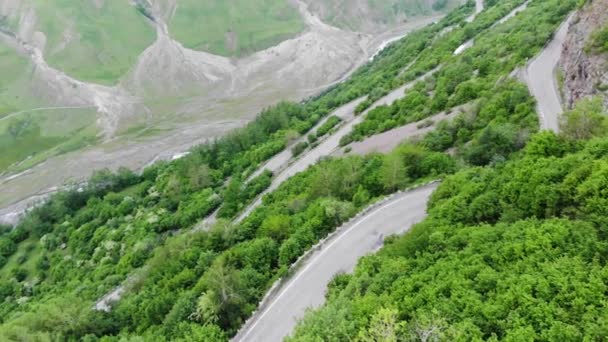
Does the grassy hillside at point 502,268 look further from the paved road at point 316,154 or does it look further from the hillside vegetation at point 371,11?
the hillside vegetation at point 371,11

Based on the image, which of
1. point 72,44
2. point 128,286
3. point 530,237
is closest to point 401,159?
point 530,237

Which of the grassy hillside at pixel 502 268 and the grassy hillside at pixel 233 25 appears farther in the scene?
the grassy hillside at pixel 233 25

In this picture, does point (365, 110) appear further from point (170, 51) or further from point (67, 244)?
point (170, 51)

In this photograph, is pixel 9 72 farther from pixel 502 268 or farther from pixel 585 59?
pixel 502 268

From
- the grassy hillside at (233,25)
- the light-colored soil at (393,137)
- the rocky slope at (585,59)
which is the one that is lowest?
the light-colored soil at (393,137)

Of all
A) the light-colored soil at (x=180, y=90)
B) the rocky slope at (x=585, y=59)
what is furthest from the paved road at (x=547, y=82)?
the light-colored soil at (x=180, y=90)
